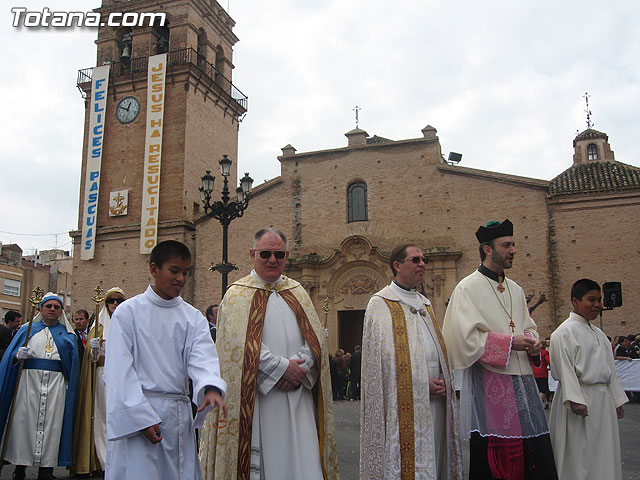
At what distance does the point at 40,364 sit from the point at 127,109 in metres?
21.0

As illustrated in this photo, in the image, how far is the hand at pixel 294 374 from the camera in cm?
417

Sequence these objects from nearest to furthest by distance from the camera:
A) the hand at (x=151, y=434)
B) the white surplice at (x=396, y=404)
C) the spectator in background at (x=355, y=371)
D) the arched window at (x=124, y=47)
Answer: the hand at (x=151, y=434) < the white surplice at (x=396, y=404) < the spectator in background at (x=355, y=371) < the arched window at (x=124, y=47)

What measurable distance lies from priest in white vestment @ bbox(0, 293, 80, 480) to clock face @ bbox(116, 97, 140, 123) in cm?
2019

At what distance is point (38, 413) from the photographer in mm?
6742

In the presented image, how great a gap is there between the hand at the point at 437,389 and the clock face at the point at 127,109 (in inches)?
933

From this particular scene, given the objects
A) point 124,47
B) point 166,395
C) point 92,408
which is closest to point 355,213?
point 124,47

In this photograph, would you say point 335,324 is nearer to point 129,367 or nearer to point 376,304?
point 376,304

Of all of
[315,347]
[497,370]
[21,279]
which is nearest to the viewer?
[315,347]

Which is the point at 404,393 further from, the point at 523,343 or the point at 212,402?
the point at 212,402

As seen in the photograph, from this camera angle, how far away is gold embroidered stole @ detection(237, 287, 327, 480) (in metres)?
4.11

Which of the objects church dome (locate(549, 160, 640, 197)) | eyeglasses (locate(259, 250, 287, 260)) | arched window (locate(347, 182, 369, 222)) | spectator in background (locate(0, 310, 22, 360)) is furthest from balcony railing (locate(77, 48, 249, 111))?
eyeglasses (locate(259, 250, 287, 260))

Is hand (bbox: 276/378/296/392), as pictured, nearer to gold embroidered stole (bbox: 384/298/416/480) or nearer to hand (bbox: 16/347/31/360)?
gold embroidered stole (bbox: 384/298/416/480)

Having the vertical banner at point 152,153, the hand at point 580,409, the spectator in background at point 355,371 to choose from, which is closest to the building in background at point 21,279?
the vertical banner at point 152,153

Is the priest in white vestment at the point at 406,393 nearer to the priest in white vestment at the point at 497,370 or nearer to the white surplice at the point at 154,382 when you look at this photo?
the priest in white vestment at the point at 497,370
